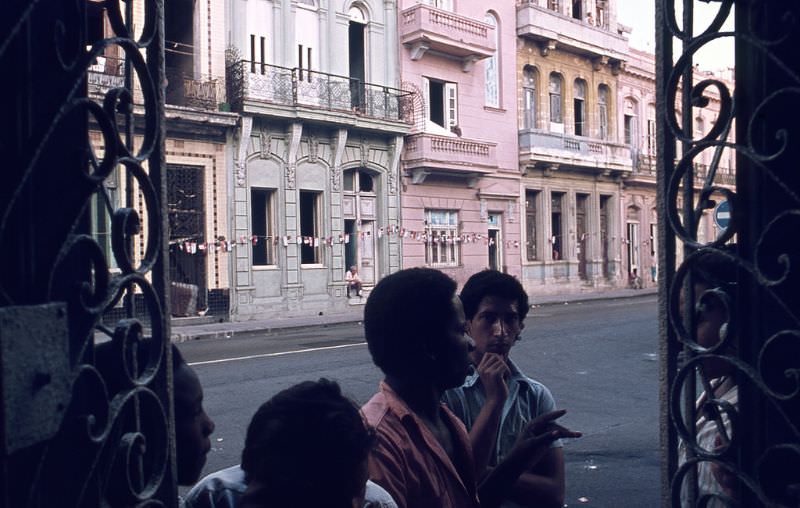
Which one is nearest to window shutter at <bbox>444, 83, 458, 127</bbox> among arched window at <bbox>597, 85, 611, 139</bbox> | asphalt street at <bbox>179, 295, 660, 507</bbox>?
arched window at <bbox>597, 85, 611, 139</bbox>

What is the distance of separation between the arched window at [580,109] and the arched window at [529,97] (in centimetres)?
280

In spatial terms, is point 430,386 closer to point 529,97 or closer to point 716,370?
point 716,370

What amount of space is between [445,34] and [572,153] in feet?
26.0

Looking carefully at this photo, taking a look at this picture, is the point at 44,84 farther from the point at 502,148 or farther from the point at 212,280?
the point at 502,148

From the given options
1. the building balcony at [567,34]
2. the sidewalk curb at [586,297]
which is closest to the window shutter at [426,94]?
the building balcony at [567,34]

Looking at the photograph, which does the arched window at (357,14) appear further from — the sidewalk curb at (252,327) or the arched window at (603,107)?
the arched window at (603,107)

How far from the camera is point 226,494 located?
1.86m

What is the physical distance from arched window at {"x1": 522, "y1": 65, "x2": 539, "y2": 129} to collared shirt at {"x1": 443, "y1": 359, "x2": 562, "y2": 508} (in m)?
26.5

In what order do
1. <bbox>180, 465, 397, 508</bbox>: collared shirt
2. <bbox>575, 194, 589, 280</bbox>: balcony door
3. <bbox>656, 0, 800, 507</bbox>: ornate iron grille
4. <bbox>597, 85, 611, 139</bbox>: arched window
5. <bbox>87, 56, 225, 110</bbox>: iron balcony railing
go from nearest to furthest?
<bbox>656, 0, 800, 507</bbox>: ornate iron grille → <bbox>180, 465, 397, 508</bbox>: collared shirt → <bbox>87, 56, 225, 110</bbox>: iron balcony railing → <bbox>575, 194, 589, 280</bbox>: balcony door → <bbox>597, 85, 611, 139</bbox>: arched window

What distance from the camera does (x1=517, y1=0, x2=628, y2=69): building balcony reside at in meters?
28.2

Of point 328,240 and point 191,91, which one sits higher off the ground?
point 191,91

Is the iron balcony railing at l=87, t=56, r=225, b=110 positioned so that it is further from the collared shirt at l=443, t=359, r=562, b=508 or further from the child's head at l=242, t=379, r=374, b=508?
the child's head at l=242, t=379, r=374, b=508

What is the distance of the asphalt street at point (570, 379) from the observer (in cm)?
606

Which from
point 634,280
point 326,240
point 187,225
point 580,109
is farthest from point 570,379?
point 634,280
